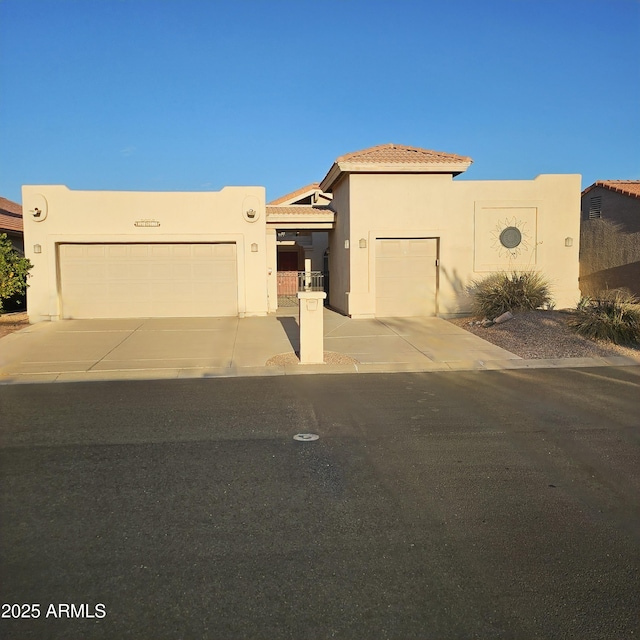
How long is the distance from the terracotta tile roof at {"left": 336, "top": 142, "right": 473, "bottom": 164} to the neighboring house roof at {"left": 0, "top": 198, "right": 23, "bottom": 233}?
46.1ft

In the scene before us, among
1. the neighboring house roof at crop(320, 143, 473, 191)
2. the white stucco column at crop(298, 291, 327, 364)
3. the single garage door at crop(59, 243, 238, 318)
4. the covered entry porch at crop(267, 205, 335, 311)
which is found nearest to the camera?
the white stucco column at crop(298, 291, 327, 364)

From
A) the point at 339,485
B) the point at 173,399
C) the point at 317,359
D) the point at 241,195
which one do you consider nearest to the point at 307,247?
the point at 241,195

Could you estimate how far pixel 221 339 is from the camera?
43.8 feet

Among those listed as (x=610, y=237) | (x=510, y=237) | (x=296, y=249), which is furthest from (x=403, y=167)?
(x=296, y=249)

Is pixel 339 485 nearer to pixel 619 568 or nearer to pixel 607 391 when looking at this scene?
pixel 619 568

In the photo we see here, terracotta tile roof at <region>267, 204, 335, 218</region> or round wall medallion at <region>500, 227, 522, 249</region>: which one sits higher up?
terracotta tile roof at <region>267, 204, 335, 218</region>

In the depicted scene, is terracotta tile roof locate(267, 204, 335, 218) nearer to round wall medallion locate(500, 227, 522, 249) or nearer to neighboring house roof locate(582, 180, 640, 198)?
round wall medallion locate(500, 227, 522, 249)

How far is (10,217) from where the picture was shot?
25.6 metres

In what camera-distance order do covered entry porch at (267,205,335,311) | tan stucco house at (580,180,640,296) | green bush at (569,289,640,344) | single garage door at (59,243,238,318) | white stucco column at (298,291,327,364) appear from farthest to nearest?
tan stucco house at (580,180,640,296), covered entry porch at (267,205,335,311), single garage door at (59,243,238,318), green bush at (569,289,640,344), white stucco column at (298,291,327,364)

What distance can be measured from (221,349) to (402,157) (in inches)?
339

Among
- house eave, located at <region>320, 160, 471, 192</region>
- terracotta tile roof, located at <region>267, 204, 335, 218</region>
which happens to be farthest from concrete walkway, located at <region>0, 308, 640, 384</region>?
terracotta tile roof, located at <region>267, 204, 335, 218</region>

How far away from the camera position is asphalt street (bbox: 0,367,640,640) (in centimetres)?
302

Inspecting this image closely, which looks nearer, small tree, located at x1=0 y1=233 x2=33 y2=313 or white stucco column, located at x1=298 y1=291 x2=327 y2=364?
white stucco column, located at x1=298 y1=291 x2=327 y2=364

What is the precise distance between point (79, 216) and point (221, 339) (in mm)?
7103
